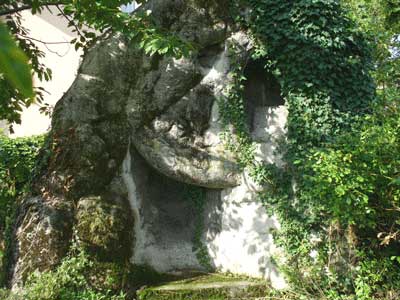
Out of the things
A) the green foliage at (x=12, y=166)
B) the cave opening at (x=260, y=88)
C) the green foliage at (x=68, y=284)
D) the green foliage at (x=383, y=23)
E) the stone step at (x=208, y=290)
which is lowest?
the stone step at (x=208, y=290)

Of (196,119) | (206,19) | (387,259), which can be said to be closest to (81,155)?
(196,119)

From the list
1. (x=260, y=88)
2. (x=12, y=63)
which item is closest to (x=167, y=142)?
(x=260, y=88)

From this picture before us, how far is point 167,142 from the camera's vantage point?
21.9ft

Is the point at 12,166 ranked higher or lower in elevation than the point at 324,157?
higher

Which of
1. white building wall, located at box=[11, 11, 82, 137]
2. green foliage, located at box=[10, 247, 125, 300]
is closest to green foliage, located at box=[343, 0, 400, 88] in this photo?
green foliage, located at box=[10, 247, 125, 300]

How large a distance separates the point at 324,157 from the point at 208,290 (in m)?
2.74

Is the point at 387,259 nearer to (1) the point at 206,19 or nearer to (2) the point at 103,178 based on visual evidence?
(2) the point at 103,178

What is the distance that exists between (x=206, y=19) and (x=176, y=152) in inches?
94.6

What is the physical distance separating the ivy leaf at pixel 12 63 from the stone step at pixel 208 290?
19.0ft

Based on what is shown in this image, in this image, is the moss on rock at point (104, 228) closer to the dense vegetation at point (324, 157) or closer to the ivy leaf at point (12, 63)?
the dense vegetation at point (324, 157)

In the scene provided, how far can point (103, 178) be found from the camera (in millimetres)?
6359

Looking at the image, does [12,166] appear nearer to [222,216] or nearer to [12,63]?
[222,216]

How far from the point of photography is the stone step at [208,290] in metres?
5.89

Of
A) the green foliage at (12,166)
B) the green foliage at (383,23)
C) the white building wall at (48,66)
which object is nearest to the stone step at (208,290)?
the green foliage at (12,166)
